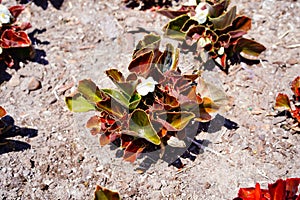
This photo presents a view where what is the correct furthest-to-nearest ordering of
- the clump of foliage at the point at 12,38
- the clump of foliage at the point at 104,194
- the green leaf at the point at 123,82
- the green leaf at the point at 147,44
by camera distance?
the clump of foliage at the point at 12,38
the green leaf at the point at 147,44
the green leaf at the point at 123,82
the clump of foliage at the point at 104,194

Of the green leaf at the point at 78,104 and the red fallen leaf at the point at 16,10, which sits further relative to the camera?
the red fallen leaf at the point at 16,10

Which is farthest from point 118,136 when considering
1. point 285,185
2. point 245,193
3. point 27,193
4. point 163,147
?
point 285,185

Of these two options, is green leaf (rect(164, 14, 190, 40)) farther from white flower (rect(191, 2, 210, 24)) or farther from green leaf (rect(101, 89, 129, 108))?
green leaf (rect(101, 89, 129, 108))

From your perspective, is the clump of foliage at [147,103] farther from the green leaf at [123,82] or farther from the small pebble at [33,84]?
the small pebble at [33,84]

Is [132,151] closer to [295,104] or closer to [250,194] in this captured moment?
[250,194]

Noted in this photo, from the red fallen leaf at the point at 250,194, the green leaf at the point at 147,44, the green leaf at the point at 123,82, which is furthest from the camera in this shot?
the green leaf at the point at 147,44

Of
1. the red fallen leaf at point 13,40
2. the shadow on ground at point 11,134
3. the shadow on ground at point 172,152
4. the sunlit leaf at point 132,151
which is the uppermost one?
the red fallen leaf at point 13,40

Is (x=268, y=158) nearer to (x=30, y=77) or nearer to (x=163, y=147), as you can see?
(x=163, y=147)

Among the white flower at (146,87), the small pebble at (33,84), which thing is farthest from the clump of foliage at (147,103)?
the small pebble at (33,84)
